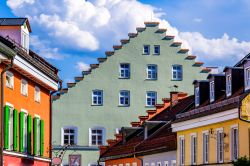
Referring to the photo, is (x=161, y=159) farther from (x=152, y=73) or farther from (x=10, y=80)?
(x=152, y=73)

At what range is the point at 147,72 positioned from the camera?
242ft

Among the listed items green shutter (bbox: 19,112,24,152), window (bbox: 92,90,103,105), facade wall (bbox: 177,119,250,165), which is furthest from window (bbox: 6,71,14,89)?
window (bbox: 92,90,103,105)

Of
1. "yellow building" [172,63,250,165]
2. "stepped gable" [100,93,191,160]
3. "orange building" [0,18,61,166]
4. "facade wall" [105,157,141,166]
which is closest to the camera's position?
"orange building" [0,18,61,166]

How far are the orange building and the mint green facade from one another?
2800 cm

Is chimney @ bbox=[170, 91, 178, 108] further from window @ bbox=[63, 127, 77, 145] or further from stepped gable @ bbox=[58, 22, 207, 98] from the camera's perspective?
window @ bbox=[63, 127, 77, 145]

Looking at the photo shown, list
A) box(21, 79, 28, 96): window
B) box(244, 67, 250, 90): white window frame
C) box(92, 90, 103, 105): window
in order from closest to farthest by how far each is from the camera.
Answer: box(244, 67, 250, 90): white window frame < box(21, 79, 28, 96): window < box(92, 90, 103, 105): window

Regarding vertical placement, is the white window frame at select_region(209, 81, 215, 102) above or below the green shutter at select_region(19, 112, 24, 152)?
above

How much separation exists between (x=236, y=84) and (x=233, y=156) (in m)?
3.97

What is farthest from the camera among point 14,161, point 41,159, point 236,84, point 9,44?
point 41,159

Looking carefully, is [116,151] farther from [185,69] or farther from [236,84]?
[236,84]

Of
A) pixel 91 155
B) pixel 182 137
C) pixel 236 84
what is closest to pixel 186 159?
pixel 182 137

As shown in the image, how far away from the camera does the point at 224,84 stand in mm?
41875

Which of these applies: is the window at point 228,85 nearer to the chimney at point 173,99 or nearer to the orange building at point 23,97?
the orange building at point 23,97

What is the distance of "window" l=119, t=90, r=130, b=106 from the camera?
243ft
